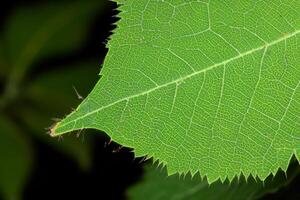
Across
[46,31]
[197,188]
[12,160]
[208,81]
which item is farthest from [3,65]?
[208,81]

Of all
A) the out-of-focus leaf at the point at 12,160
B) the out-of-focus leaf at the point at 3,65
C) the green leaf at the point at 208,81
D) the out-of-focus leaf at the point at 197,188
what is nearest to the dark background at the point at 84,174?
the out-of-focus leaf at the point at 12,160

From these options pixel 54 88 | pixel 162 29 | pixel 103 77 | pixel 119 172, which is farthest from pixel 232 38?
pixel 54 88

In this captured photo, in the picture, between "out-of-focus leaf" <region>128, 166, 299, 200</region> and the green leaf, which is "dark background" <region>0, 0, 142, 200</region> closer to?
"out-of-focus leaf" <region>128, 166, 299, 200</region>

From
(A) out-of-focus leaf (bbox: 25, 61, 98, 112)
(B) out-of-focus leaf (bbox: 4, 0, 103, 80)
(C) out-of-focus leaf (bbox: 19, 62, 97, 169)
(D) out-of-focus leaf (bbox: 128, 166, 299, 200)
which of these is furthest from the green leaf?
(B) out-of-focus leaf (bbox: 4, 0, 103, 80)

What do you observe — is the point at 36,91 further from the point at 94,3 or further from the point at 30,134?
the point at 94,3

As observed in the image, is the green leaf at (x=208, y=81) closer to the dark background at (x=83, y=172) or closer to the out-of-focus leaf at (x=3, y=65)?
the dark background at (x=83, y=172)

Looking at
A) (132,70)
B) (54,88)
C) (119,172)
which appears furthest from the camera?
(54,88)
